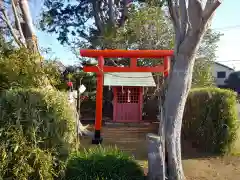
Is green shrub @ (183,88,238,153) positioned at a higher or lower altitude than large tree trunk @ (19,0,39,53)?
lower

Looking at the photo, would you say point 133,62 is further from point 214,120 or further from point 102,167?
point 102,167

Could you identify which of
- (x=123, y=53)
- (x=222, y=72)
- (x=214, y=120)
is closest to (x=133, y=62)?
(x=123, y=53)

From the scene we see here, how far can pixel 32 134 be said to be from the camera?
14.4 ft

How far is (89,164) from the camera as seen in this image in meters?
4.77

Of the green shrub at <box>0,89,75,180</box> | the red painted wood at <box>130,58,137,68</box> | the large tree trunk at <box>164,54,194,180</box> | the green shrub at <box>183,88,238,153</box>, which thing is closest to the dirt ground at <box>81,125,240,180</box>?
the green shrub at <box>183,88,238,153</box>

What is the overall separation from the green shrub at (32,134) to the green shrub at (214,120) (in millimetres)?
4230

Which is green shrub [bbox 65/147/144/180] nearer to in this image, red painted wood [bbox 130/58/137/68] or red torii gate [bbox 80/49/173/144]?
red torii gate [bbox 80/49/173/144]

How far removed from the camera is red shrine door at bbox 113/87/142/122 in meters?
13.3

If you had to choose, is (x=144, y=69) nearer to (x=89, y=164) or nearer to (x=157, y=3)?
(x=89, y=164)

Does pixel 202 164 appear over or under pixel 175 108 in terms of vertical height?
under

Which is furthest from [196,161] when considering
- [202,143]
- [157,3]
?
[157,3]

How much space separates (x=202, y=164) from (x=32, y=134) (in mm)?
3808

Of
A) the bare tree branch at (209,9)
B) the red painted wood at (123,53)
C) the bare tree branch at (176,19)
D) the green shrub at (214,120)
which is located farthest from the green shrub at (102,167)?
the red painted wood at (123,53)

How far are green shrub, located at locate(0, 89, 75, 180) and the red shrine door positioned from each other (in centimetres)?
861
